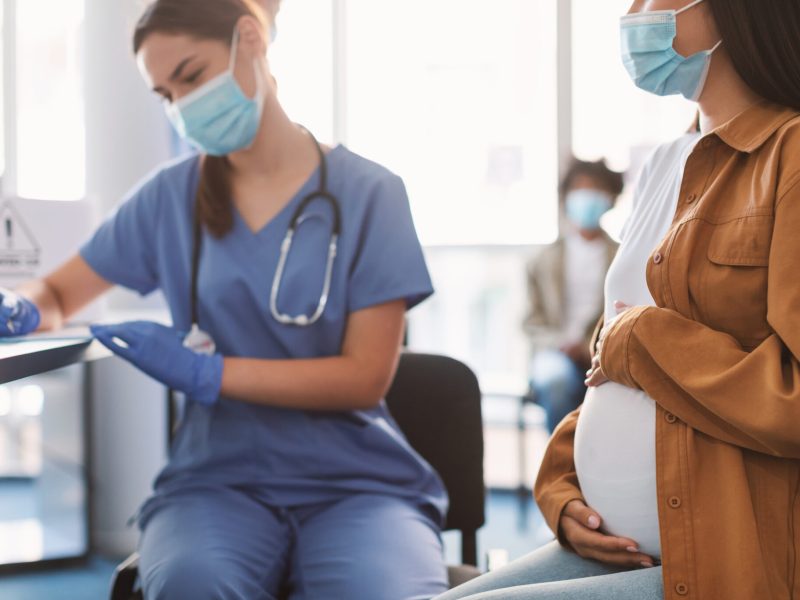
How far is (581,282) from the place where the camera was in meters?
3.28

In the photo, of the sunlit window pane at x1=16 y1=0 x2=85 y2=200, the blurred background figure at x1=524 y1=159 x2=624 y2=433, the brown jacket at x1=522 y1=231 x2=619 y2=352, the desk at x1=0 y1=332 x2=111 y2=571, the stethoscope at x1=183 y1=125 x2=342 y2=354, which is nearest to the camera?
the stethoscope at x1=183 y1=125 x2=342 y2=354

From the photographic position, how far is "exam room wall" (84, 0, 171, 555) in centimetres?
241

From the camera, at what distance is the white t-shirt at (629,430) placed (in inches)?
33.6

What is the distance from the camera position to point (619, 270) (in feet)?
3.28

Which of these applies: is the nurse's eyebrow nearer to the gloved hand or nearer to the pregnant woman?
the gloved hand

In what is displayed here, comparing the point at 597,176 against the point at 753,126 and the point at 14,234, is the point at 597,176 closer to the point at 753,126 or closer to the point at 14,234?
the point at 14,234

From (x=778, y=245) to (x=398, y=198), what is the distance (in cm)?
66

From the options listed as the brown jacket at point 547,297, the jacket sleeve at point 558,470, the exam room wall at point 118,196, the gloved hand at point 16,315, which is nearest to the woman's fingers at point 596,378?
the jacket sleeve at point 558,470

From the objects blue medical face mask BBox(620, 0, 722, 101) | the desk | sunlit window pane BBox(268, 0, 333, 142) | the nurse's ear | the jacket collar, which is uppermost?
sunlit window pane BBox(268, 0, 333, 142)

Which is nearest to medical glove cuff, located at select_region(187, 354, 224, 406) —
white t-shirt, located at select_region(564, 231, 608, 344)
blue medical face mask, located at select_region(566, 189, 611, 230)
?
white t-shirt, located at select_region(564, 231, 608, 344)

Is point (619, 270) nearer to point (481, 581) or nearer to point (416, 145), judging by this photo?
point (481, 581)

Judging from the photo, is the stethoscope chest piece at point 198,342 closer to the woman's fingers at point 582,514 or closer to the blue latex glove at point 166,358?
the blue latex glove at point 166,358

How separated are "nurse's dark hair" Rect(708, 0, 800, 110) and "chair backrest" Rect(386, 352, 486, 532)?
2.02 feet

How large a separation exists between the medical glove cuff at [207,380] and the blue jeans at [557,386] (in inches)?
79.3
